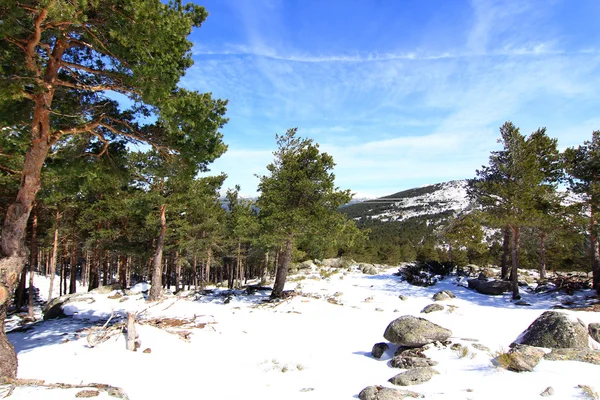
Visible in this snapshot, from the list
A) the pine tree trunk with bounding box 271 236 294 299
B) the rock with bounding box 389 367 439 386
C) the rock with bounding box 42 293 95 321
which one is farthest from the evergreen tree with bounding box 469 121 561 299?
the rock with bounding box 42 293 95 321

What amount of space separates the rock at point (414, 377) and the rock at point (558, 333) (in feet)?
9.64

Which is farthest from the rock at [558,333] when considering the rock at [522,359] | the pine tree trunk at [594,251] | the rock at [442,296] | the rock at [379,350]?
the pine tree trunk at [594,251]

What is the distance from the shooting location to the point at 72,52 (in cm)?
733

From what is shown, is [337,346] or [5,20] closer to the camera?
[5,20]

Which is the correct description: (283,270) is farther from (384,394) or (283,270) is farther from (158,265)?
(384,394)

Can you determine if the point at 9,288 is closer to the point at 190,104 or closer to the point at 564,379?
the point at 190,104

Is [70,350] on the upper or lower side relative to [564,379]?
lower

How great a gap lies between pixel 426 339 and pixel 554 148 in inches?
797

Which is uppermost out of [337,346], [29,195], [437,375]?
[29,195]

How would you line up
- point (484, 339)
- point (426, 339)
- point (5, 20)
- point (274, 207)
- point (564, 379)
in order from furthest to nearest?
1. point (274, 207)
2. point (484, 339)
3. point (426, 339)
4. point (5, 20)
5. point (564, 379)

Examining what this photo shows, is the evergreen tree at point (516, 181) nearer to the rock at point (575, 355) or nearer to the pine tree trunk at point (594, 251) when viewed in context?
the pine tree trunk at point (594, 251)

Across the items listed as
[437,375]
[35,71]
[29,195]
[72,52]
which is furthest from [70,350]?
[437,375]

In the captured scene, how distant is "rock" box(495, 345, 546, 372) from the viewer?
5457mm

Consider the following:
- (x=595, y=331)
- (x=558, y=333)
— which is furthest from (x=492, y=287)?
(x=558, y=333)
